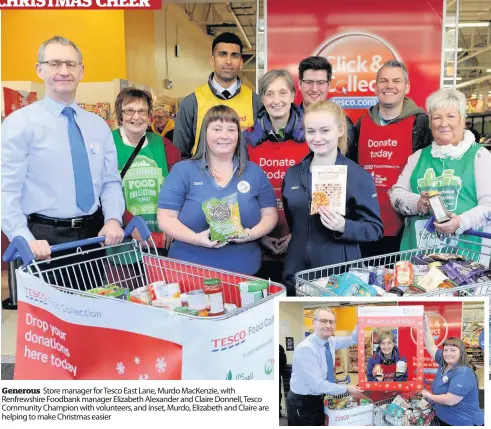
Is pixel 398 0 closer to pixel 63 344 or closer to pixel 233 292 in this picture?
pixel 233 292

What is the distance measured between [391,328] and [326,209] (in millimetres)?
556

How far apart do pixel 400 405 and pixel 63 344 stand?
1.31m

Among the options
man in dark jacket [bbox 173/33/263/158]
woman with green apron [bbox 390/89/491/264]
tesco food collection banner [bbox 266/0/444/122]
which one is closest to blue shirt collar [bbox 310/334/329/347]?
woman with green apron [bbox 390/89/491/264]

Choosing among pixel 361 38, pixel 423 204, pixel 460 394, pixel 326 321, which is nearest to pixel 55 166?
pixel 326 321

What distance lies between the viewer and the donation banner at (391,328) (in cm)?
203

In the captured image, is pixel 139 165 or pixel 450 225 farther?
pixel 139 165

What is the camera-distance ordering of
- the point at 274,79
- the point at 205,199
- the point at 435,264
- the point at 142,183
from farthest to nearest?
the point at 142,183 → the point at 274,79 → the point at 205,199 → the point at 435,264

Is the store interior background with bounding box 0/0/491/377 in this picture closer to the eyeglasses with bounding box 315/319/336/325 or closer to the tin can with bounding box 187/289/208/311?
the tin can with bounding box 187/289/208/311

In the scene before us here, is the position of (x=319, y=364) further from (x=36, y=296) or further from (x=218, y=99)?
(x=218, y=99)

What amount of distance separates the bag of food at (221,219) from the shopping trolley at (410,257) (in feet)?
1.18

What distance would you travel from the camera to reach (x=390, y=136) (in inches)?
128

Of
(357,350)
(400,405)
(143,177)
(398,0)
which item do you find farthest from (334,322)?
(398,0)

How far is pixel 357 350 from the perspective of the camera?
80.4 inches

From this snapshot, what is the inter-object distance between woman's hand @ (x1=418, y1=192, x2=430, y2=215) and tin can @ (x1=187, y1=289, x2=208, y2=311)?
3.90 feet
